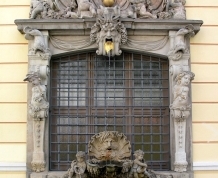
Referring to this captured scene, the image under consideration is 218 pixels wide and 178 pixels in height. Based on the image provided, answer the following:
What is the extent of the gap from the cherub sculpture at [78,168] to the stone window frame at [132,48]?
57 centimetres

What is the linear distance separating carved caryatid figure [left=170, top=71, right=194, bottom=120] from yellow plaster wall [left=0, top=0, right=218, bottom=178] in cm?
37

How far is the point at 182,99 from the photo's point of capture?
9.38 m

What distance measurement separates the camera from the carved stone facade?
9.35m

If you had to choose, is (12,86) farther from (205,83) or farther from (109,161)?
(205,83)

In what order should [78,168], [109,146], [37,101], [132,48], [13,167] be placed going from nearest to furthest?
[78,168], [109,146], [37,101], [13,167], [132,48]

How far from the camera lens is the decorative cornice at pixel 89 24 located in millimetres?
9672

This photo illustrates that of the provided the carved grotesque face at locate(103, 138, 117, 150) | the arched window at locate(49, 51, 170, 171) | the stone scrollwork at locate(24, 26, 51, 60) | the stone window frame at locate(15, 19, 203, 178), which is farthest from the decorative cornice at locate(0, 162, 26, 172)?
the stone scrollwork at locate(24, 26, 51, 60)

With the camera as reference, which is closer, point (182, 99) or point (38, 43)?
point (182, 99)

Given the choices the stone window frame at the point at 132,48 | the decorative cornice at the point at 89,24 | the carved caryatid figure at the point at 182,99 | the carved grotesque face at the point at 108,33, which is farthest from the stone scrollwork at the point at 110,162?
the decorative cornice at the point at 89,24

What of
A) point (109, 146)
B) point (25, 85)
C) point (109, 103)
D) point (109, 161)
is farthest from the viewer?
point (109, 103)

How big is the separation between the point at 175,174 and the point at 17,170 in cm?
329

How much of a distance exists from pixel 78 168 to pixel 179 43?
3379 millimetres

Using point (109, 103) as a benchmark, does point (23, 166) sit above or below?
below

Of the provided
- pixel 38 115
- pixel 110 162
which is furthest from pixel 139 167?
pixel 38 115
